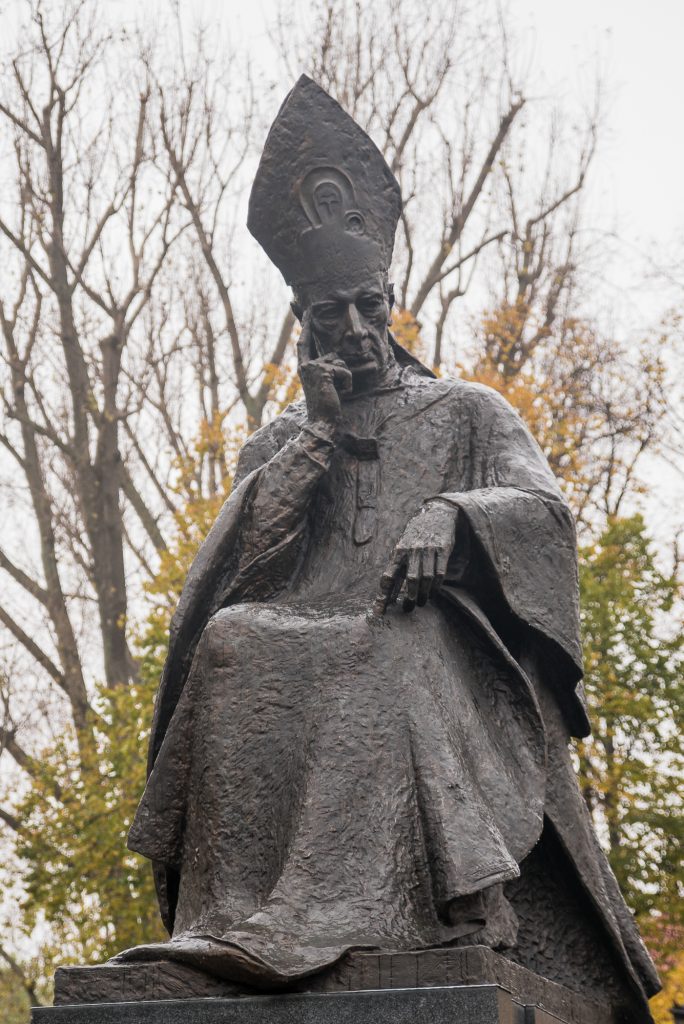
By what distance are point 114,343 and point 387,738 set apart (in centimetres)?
1419

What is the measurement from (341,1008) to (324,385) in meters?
2.18

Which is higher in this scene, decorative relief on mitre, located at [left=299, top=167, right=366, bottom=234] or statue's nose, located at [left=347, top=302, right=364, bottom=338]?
decorative relief on mitre, located at [left=299, top=167, right=366, bottom=234]

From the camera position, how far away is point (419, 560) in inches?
174

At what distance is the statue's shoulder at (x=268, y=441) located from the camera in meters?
5.40

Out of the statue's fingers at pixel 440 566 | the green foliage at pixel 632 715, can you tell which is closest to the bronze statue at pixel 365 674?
the statue's fingers at pixel 440 566

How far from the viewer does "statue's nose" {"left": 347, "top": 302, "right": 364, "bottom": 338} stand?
521 centimetres

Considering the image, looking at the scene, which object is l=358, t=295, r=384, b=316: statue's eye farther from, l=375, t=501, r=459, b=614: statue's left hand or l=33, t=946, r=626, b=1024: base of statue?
l=33, t=946, r=626, b=1024: base of statue

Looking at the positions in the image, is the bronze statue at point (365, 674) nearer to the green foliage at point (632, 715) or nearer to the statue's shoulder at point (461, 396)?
the statue's shoulder at point (461, 396)

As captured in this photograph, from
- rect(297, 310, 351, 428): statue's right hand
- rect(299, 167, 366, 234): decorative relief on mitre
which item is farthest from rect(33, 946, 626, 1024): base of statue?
rect(299, 167, 366, 234): decorative relief on mitre

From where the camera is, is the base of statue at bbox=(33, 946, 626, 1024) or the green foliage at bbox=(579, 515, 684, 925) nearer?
the base of statue at bbox=(33, 946, 626, 1024)

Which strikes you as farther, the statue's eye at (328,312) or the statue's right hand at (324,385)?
the statue's eye at (328,312)

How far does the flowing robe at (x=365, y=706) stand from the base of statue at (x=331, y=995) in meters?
0.07

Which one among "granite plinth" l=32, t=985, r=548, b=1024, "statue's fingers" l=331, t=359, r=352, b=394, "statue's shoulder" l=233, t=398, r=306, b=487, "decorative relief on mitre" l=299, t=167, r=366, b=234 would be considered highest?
"decorative relief on mitre" l=299, t=167, r=366, b=234

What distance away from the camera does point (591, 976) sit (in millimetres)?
4535
